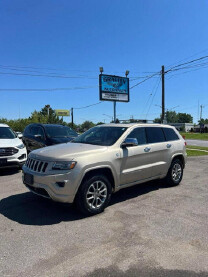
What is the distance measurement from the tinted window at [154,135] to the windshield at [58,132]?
4923mm

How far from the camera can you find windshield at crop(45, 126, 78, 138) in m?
10.0

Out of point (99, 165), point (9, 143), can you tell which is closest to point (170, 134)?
point (99, 165)

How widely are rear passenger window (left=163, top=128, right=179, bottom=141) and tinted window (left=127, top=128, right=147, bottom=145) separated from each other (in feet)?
3.27

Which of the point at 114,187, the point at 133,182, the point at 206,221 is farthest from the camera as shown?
the point at 133,182

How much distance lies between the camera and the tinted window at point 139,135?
18.2ft

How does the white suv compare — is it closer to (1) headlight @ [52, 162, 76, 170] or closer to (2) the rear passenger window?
(1) headlight @ [52, 162, 76, 170]

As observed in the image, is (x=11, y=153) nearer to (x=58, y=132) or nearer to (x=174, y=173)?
(x=58, y=132)

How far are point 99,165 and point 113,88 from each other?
53.5 feet

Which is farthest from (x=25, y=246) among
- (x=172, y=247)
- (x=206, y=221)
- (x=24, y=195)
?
(x=206, y=221)

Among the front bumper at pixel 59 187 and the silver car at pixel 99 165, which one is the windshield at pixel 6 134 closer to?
the silver car at pixel 99 165

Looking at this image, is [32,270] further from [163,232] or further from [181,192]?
[181,192]

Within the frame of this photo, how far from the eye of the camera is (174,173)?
21.5 ft

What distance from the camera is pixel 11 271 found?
279 cm

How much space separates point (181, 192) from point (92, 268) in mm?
3810
